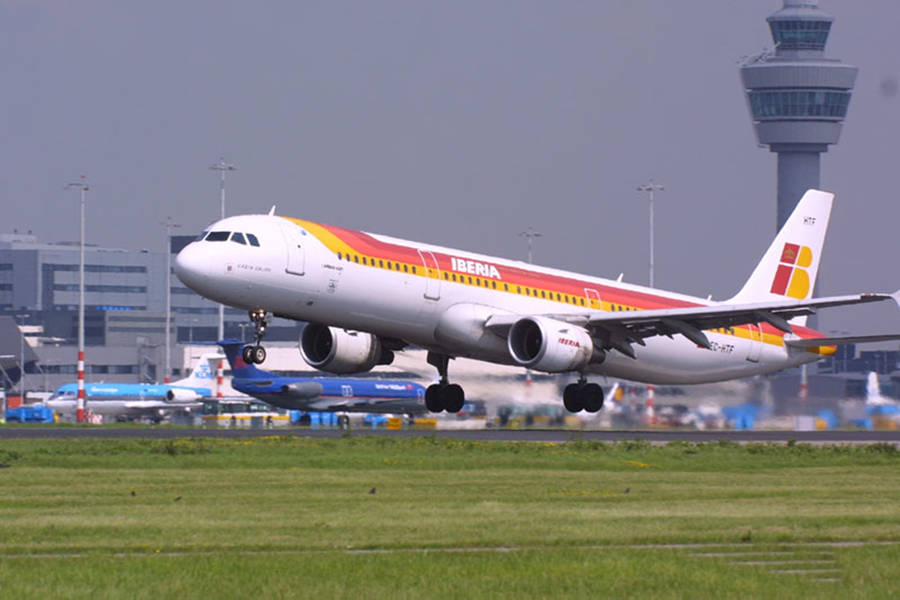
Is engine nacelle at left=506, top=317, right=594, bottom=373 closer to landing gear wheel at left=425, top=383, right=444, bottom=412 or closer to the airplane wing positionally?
the airplane wing

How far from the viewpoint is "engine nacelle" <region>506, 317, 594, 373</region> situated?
47.5 m

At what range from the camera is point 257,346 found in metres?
43.1

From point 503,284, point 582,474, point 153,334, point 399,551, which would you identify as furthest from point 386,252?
point 153,334

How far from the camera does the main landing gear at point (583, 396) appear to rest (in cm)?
5297

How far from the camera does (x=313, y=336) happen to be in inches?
1941

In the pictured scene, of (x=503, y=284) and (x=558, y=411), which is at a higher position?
(x=503, y=284)

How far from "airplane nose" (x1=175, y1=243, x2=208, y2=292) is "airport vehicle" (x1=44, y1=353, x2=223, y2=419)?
230 feet

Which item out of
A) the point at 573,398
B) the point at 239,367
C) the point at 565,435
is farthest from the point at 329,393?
the point at 573,398

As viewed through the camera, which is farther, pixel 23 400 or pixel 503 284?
pixel 23 400

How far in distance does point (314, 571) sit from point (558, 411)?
42208mm

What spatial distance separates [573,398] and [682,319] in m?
5.12

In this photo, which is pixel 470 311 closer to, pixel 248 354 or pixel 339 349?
pixel 339 349

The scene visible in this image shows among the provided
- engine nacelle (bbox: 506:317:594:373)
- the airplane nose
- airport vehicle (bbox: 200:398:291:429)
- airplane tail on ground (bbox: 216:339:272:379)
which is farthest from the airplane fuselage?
airport vehicle (bbox: 200:398:291:429)

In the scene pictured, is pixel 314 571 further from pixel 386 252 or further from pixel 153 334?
pixel 153 334
